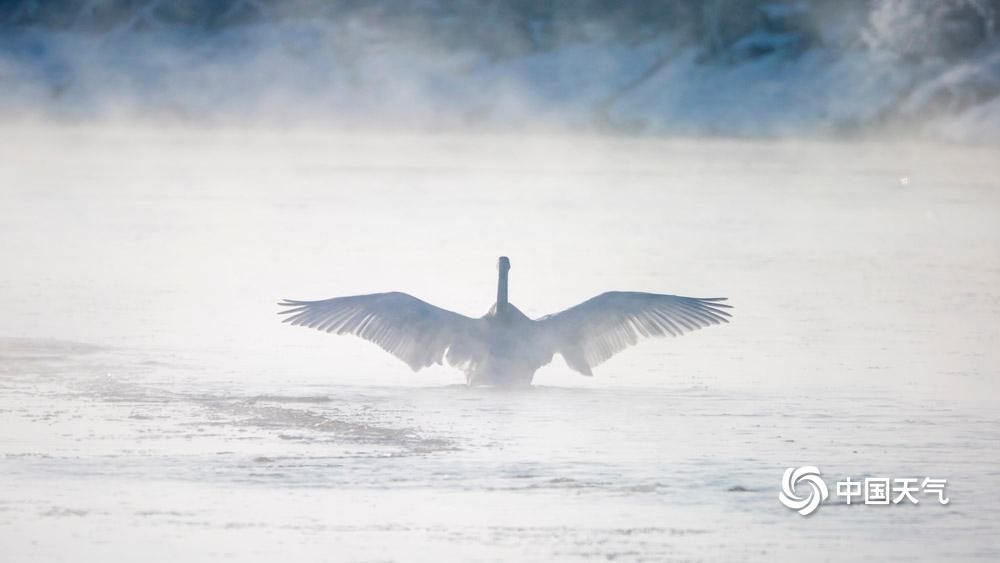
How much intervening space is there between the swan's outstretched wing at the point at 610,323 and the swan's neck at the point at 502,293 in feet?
0.72

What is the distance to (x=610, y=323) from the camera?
465 inches

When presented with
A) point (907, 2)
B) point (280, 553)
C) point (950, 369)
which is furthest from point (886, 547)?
point (907, 2)

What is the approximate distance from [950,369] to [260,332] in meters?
4.20

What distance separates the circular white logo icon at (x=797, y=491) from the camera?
8.62m

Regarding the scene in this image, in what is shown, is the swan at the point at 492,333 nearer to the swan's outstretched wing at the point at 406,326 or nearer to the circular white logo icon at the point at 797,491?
the swan's outstretched wing at the point at 406,326

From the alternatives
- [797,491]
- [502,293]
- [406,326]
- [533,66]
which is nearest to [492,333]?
[502,293]

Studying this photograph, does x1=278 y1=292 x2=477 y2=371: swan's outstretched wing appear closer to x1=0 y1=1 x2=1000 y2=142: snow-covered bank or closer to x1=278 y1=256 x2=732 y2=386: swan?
x1=278 y1=256 x2=732 y2=386: swan

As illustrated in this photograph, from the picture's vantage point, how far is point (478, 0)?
133 feet

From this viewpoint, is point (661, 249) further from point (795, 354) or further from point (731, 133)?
point (731, 133)

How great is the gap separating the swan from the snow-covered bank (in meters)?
23.4

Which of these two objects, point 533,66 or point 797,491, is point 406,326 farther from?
point 533,66

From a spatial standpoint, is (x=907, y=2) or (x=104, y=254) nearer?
(x=104, y=254)

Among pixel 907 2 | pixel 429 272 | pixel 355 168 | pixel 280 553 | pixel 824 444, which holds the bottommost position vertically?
pixel 280 553

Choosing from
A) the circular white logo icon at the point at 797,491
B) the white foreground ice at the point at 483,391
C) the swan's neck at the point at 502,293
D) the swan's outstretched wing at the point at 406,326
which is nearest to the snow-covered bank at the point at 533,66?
the white foreground ice at the point at 483,391
